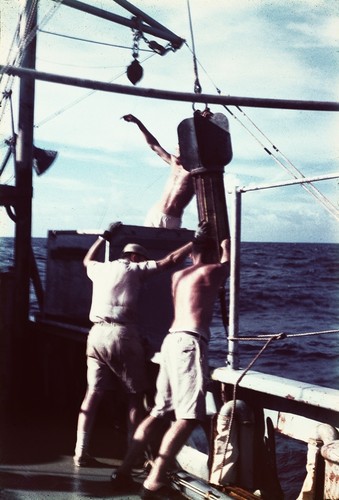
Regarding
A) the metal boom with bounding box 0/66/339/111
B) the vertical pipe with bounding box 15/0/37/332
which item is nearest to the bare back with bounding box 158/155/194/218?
the vertical pipe with bounding box 15/0/37/332

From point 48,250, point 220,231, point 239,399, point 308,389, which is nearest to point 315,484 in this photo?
point 308,389

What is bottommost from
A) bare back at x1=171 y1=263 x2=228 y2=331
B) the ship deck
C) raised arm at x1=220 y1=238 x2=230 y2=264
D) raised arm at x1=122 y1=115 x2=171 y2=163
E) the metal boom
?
the ship deck

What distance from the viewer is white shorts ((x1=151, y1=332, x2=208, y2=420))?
4.33 m

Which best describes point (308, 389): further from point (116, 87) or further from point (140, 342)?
point (116, 87)

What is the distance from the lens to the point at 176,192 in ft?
22.7

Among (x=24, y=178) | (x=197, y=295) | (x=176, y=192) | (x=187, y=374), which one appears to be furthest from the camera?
(x=24, y=178)

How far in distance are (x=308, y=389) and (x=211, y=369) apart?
3.38 ft

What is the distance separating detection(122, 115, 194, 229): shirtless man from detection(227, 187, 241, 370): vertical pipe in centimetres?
225

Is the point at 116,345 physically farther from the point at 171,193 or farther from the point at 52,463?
the point at 171,193

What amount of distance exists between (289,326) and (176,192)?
23788mm

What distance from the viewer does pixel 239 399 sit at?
4488mm

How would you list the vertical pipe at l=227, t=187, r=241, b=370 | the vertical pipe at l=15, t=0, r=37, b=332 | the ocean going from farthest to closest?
the ocean < the vertical pipe at l=15, t=0, r=37, b=332 < the vertical pipe at l=227, t=187, r=241, b=370

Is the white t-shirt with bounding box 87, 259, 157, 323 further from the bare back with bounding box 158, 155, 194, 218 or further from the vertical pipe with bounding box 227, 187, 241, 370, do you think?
the bare back with bounding box 158, 155, 194, 218

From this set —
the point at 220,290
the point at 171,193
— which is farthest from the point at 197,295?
the point at 171,193
